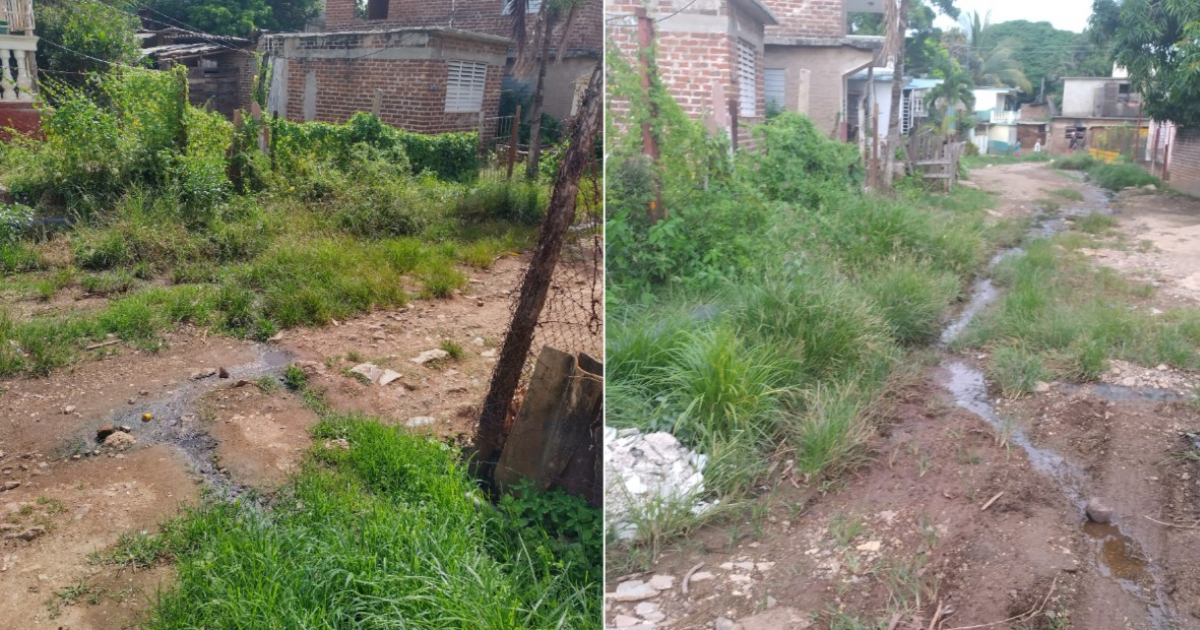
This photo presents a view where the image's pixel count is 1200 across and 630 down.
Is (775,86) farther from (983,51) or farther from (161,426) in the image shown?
(161,426)

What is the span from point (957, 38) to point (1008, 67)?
0.39 ft

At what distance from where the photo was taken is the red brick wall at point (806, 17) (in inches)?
66.5

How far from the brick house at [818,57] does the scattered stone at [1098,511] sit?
775 millimetres

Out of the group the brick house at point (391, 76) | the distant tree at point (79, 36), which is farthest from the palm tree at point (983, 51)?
the distant tree at point (79, 36)

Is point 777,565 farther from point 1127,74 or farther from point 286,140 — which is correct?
point 286,140

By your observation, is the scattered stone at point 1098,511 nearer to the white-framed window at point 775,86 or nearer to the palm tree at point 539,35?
the white-framed window at point 775,86

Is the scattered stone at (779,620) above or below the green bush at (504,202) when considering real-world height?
below

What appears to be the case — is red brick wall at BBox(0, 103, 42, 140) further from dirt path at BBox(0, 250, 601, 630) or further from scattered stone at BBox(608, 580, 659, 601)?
scattered stone at BBox(608, 580, 659, 601)

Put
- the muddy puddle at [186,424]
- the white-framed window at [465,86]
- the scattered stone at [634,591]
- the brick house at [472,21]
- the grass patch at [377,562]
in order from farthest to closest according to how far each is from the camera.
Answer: the white-framed window at [465,86] → the brick house at [472,21] → the muddy puddle at [186,424] → the grass patch at [377,562] → the scattered stone at [634,591]

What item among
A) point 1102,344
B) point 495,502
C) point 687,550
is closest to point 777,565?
point 687,550

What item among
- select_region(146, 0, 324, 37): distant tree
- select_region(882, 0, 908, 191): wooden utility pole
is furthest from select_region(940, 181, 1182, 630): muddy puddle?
select_region(146, 0, 324, 37): distant tree

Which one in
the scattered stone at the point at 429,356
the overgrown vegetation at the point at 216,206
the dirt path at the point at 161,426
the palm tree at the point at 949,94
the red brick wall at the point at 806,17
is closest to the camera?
the red brick wall at the point at 806,17

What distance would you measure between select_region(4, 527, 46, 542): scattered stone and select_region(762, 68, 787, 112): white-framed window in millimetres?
2380

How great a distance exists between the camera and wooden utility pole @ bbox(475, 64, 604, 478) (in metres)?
2.57
